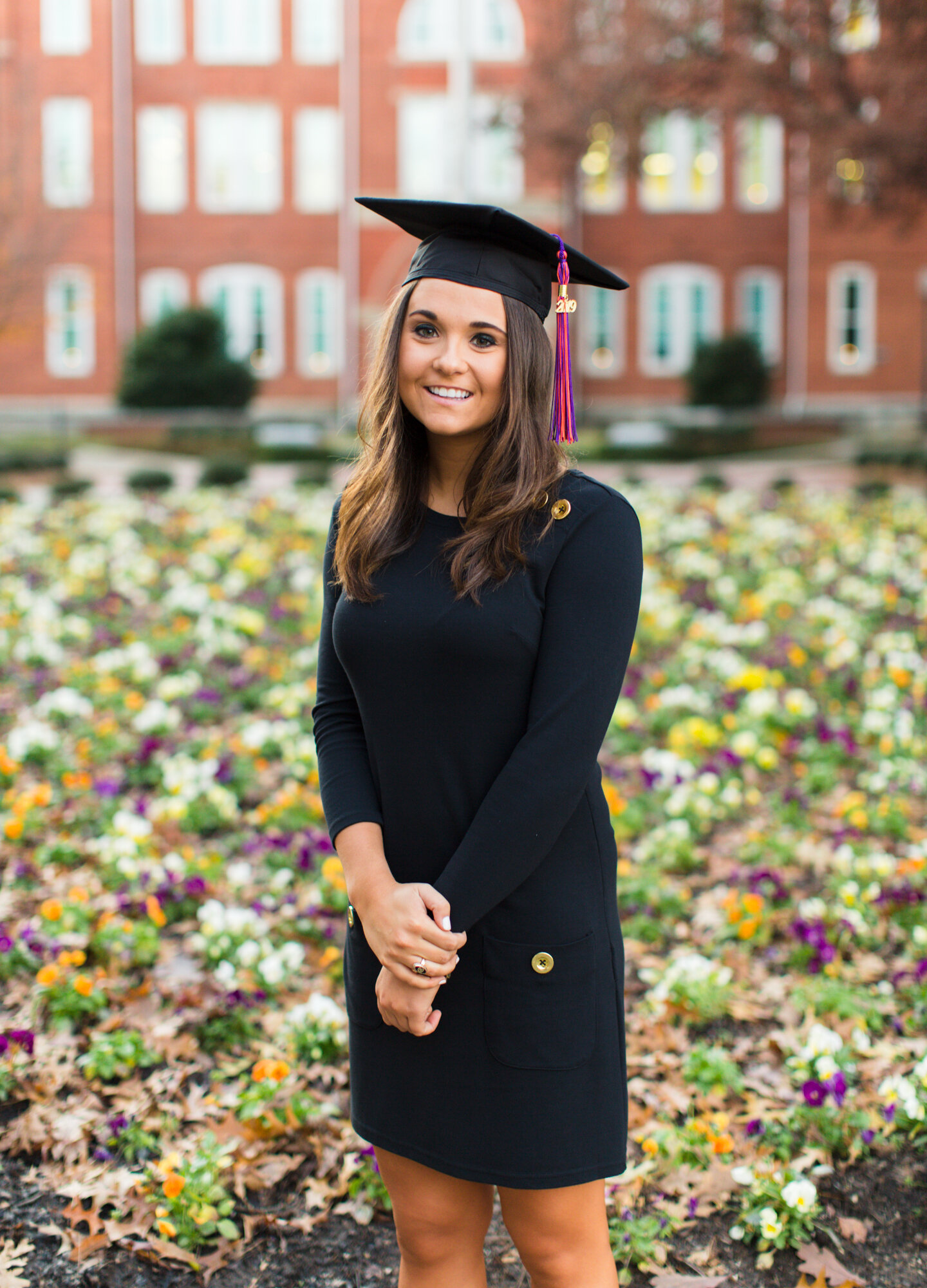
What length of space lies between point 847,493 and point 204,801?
433 inches

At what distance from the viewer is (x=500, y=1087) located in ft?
6.28

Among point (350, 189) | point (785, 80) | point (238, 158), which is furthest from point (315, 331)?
point (785, 80)

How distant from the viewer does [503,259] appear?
197 cm

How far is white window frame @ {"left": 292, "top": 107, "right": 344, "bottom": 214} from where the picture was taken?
30750 mm

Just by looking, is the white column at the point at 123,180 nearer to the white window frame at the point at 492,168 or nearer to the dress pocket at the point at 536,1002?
the white window frame at the point at 492,168

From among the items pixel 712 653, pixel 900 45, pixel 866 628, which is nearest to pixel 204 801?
pixel 712 653

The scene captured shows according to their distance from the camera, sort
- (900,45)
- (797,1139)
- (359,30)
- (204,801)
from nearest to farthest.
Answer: (797,1139), (204,801), (900,45), (359,30)

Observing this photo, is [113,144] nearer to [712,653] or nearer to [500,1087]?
[712,653]

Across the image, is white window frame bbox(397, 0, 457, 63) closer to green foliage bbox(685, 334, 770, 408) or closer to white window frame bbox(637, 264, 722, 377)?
white window frame bbox(637, 264, 722, 377)

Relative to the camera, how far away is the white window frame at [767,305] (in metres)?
31.1

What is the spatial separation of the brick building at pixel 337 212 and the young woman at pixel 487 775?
2828 cm

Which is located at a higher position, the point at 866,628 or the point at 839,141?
the point at 839,141

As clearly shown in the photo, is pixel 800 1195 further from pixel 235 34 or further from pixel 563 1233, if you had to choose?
pixel 235 34

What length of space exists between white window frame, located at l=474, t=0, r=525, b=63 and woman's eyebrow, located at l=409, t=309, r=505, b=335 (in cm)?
3074
